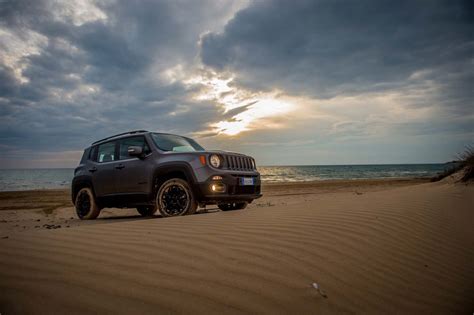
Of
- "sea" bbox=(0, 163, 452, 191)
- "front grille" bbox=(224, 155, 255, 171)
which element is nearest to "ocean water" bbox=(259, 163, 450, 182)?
"sea" bbox=(0, 163, 452, 191)

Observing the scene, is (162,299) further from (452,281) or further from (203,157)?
(203,157)

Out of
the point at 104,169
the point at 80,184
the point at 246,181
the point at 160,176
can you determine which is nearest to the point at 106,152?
the point at 104,169

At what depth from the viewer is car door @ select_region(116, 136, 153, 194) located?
5.84 m

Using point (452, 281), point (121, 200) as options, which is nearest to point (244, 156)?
point (121, 200)

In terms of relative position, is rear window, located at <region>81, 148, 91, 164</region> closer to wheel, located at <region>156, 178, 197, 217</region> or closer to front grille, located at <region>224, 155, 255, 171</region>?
wheel, located at <region>156, 178, 197, 217</region>

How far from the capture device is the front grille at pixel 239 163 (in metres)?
5.69

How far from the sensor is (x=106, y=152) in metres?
6.96

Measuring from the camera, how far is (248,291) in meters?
1.79

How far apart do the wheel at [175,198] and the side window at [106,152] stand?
1921mm

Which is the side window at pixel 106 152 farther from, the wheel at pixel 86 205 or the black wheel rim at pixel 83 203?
the black wheel rim at pixel 83 203

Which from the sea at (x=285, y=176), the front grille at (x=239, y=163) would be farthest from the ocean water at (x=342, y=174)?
the front grille at (x=239, y=163)

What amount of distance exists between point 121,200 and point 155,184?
1133mm

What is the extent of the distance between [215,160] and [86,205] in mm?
3906

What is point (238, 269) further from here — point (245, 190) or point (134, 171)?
point (134, 171)
